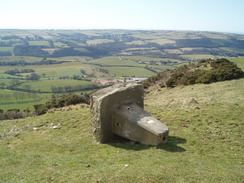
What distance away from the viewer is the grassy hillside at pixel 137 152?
1136 centimetres

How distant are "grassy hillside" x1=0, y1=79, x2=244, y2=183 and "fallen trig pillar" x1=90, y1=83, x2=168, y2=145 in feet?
2.72

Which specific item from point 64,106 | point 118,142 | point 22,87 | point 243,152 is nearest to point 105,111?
point 118,142

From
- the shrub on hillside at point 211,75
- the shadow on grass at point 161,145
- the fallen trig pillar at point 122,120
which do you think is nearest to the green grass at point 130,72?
the shrub on hillside at point 211,75

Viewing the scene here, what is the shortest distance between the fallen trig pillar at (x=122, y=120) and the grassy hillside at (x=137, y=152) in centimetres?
83

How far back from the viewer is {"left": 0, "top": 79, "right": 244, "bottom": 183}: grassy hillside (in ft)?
37.3

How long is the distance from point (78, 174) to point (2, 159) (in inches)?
252

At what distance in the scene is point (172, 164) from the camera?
12.8 meters

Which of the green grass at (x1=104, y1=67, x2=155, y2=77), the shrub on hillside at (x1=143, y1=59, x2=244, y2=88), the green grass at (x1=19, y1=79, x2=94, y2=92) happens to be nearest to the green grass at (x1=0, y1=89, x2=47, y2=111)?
the green grass at (x1=19, y1=79, x2=94, y2=92)

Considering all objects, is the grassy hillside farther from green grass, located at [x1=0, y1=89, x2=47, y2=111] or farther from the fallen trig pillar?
green grass, located at [x1=0, y1=89, x2=47, y2=111]

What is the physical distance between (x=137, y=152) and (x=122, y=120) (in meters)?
3.18

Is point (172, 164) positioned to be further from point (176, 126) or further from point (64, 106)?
point (64, 106)

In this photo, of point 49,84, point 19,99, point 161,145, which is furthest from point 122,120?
point 49,84

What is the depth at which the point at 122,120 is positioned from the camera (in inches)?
704

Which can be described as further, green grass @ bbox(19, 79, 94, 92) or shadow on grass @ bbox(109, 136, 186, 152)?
green grass @ bbox(19, 79, 94, 92)
